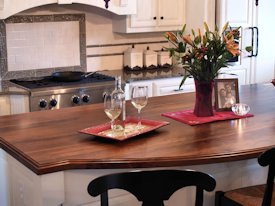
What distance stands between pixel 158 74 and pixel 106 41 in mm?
659

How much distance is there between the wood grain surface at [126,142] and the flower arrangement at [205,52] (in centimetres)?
29

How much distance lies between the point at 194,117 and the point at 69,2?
2.00m

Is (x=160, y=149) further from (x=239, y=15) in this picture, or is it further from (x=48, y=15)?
(x=239, y=15)

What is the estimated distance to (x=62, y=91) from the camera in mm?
3891

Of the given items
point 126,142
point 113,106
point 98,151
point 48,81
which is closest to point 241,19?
point 48,81

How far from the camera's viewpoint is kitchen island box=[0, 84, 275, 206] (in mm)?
1958

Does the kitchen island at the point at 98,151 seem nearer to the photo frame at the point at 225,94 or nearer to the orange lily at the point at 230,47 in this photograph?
the photo frame at the point at 225,94

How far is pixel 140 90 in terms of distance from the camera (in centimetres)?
250

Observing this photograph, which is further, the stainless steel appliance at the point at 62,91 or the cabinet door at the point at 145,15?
the cabinet door at the point at 145,15

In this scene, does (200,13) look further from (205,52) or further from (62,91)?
(205,52)

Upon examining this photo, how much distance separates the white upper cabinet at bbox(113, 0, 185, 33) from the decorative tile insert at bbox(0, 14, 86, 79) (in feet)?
1.33

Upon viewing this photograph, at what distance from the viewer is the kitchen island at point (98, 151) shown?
1958 millimetres

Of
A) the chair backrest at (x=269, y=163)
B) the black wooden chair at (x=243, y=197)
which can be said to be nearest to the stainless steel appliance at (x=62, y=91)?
the black wooden chair at (x=243, y=197)

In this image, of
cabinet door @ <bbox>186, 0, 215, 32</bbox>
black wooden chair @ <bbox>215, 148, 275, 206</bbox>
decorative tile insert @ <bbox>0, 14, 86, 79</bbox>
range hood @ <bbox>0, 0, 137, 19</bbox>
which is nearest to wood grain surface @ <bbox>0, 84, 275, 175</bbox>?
black wooden chair @ <bbox>215, 148, 275, 206</bbox>
